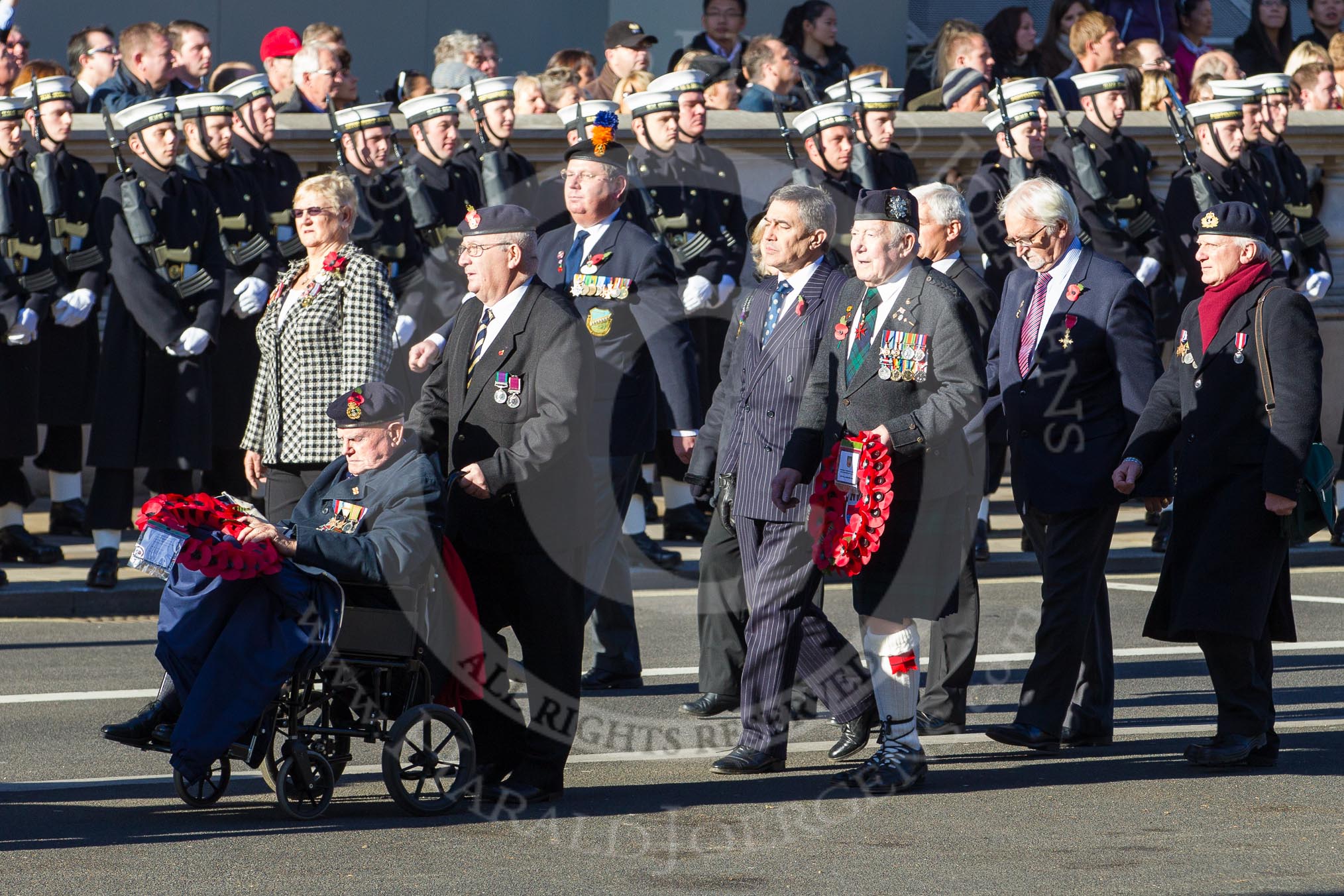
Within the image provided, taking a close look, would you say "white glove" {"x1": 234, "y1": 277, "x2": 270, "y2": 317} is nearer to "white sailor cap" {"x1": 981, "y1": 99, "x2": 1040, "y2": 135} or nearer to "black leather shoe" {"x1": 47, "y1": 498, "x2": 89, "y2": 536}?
"black leather shoe" {"x1": 47, "y1": 498, "x2": 89, "y2": 536}

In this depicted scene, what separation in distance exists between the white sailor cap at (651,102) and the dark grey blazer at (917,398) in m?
5.02

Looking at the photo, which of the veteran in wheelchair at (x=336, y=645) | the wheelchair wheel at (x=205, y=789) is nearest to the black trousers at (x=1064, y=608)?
the veteran in wheelchair at (x=336, y=645)

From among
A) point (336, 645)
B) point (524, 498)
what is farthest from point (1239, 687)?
point (336, 645)

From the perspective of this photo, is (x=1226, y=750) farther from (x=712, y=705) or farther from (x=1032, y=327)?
(x=712, y=705)

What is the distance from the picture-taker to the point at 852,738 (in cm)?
770

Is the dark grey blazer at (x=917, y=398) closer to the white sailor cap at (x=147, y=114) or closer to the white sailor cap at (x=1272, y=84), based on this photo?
the white sailor cap at (x=147, y=114)

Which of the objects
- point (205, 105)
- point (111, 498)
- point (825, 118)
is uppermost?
point (205, 105)

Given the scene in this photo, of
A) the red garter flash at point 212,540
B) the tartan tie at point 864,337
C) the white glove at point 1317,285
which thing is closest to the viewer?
the red garter flash at point 212,540

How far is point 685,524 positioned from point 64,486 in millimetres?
3482

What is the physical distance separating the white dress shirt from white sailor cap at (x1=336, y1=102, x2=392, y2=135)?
531cm

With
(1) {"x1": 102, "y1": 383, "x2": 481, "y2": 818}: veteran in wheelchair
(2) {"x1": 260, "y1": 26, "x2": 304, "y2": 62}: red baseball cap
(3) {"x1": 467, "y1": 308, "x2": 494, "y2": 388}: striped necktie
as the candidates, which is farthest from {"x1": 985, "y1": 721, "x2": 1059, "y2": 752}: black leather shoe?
(2) {"x1": 260, "y1": 26, "x2": 304, "y2": 62}: red baseball cap

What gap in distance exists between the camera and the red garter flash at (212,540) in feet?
20.3

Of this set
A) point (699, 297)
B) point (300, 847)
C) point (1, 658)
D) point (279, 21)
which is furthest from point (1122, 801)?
point (279, 21)

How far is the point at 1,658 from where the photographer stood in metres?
9.47
